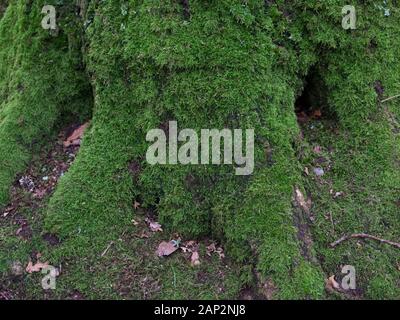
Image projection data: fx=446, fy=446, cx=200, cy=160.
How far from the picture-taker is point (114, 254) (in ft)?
13.5

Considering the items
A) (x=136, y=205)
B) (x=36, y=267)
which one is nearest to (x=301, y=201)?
(x=136, y=205)

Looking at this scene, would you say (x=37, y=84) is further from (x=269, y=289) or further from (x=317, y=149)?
(x=269, y=289)

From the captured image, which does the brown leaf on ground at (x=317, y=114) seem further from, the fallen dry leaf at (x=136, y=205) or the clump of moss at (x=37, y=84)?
the clump of moss at (x=37, y=84)

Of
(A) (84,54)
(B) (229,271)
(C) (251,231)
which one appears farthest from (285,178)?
(A) (84,54)

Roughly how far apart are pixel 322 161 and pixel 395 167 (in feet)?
2.30

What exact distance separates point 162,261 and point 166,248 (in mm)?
137

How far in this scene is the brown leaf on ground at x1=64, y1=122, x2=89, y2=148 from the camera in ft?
17.0

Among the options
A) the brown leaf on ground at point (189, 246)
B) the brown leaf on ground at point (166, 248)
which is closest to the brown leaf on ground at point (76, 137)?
the brown leaf on ground at point (166, 248)

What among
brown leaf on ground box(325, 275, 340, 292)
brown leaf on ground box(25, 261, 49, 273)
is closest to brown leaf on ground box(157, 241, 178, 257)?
brown leaf on ground box(25, 261, 49, 273)

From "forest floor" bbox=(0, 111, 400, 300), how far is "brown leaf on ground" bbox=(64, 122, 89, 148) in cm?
89

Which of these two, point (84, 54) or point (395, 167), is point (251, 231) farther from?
point (84, 54)

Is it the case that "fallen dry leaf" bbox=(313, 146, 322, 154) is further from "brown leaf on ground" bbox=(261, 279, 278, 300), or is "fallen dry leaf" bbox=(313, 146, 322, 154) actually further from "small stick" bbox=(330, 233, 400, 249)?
"brown leaf on ground" bbox=(261, 279, 278, 300)

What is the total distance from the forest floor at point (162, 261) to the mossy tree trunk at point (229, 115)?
0.11m

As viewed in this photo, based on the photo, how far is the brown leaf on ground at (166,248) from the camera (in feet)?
13.6
